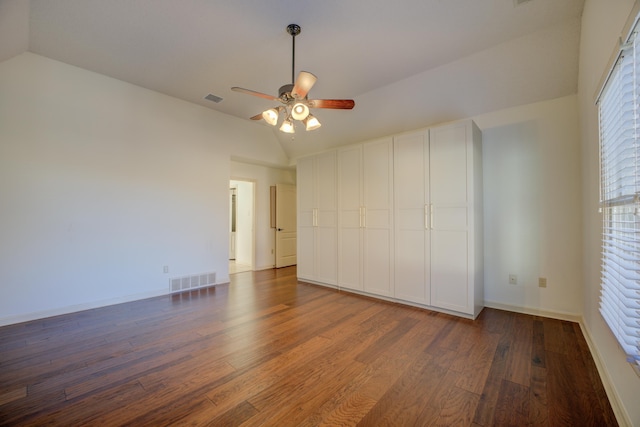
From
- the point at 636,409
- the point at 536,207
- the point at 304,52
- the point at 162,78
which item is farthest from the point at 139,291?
the point at 536,207

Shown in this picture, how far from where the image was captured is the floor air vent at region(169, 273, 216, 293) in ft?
14.4

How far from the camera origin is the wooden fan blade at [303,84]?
7.39ft

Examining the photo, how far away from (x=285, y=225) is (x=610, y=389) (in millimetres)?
5864

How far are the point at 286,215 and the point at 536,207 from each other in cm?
508

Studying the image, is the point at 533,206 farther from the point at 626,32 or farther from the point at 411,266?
the point at 626,32

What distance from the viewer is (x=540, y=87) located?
3.07 metres

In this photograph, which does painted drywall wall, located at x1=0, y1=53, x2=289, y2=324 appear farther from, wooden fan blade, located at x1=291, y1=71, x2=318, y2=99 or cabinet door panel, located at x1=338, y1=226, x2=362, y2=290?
wooden fan blade, located at x1=291, y1=71, x2=318, y2=99

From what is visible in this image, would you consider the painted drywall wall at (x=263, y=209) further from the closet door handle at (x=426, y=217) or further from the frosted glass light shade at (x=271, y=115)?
the closet door handle at (x=426, y=217)

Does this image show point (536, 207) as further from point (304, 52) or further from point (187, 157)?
point (187, 157)

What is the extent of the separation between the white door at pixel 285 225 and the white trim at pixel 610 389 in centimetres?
556

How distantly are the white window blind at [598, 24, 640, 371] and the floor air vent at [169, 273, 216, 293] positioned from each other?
512 centimetres

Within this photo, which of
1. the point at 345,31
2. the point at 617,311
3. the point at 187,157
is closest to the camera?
the point at 617,311

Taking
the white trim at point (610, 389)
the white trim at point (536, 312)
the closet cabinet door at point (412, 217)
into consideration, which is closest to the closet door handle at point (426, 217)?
the closet cabinet door at point (412, 217)

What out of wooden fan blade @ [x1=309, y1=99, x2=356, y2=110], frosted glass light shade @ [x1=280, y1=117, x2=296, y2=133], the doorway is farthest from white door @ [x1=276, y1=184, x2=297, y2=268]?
wooden fan blade @ [x1=309, y1=99, x2=356, y2=110]
